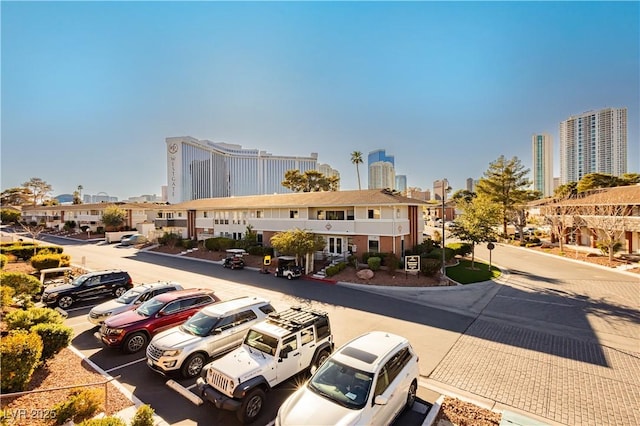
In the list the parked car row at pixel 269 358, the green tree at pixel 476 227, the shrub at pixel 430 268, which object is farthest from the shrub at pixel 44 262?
the green tree at pixel 476 227

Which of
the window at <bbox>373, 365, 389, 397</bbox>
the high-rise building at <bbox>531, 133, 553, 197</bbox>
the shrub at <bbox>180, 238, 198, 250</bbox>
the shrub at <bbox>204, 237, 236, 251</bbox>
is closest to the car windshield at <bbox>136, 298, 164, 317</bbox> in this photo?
the window at <bbox>373, 365, 389, 397</bbox>

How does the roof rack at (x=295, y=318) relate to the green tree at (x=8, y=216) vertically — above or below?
below

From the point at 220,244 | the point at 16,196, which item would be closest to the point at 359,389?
the point at 220,244

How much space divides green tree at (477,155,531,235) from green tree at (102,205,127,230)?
2458 inches

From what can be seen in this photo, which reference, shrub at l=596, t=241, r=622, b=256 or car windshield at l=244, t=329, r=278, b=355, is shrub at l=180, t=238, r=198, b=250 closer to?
car windshield at l=244, t=329, r=278, b=355

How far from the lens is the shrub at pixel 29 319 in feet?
30.5

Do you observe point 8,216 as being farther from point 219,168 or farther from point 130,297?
point 130,297

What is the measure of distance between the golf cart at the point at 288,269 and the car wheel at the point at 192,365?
13515 millimetres

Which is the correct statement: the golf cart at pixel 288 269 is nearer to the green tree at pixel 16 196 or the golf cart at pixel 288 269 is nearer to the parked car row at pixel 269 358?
the parked car row at pixel 269 358

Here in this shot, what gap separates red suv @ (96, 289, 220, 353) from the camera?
34.0 ft

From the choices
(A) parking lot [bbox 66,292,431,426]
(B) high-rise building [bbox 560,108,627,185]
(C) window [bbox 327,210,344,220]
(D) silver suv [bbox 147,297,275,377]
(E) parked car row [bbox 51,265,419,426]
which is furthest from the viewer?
(B) high-rise building [bbox 560,108,627,185]

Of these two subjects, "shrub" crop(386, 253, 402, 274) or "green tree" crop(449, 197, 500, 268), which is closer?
"shrub" crop(386, 253, 402, 274)

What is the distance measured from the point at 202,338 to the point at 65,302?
1157cm

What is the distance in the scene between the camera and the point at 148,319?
1102 centimetres
